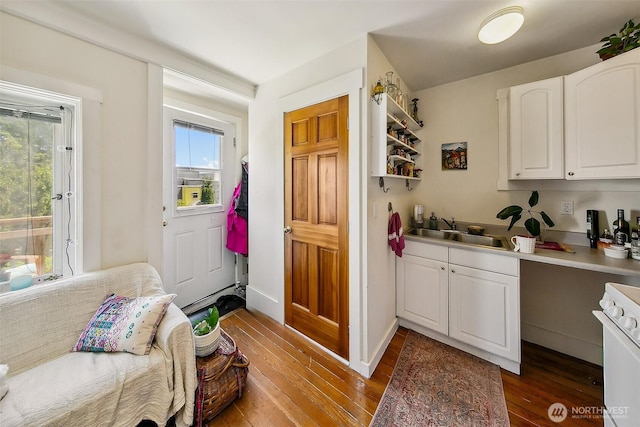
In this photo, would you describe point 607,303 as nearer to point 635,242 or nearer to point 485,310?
point 485,310

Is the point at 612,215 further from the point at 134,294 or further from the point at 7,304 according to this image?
the point at 7,304

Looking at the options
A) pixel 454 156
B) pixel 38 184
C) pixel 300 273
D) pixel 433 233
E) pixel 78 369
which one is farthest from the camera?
pixel 454 156

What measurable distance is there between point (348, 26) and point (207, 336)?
2.17 meters

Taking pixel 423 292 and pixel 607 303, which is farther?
pixel 423 292

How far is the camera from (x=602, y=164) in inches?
59.5

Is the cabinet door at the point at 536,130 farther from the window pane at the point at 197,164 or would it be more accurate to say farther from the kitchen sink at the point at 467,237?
the window pane at the point at 197,164

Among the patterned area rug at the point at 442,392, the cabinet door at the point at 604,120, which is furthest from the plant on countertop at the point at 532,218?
the patterned area rug at the point at 442,392

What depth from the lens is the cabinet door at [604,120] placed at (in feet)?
4.60

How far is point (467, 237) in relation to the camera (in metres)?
2.10

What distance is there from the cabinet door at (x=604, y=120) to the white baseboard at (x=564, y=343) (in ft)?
4.18

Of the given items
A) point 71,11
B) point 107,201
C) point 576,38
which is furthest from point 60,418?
point 576,38

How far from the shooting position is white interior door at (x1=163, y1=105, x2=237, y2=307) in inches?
92.1

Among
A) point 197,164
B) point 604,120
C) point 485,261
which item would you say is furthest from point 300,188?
point 604,120

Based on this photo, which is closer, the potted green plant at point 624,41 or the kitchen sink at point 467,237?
the potted green plant at point 624,41
